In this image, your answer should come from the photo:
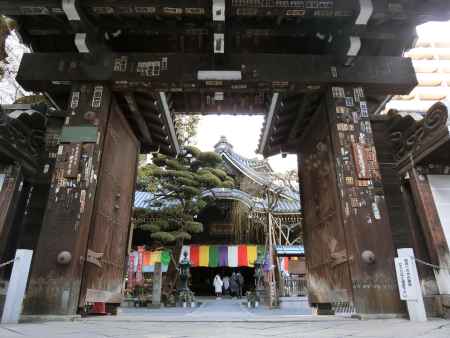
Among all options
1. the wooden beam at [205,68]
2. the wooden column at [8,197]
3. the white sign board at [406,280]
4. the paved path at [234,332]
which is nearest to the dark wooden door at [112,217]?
the wooden beam at [205,68]

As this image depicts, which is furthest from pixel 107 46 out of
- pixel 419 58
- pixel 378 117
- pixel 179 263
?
pixel 419 58

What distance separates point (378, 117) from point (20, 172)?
657 centimetres

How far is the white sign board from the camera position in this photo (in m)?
4.09

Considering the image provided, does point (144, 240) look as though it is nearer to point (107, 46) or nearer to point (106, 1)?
point (107, 46)

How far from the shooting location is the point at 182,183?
15.1 meters

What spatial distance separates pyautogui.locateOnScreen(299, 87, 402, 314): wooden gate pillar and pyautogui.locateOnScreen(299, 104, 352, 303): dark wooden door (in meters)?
0.02

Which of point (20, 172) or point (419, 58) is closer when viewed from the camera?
point (20, 172)

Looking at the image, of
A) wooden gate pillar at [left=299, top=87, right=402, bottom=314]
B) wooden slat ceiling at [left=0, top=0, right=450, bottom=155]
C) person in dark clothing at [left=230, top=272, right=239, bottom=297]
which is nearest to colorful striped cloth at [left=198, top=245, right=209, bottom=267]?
person in dark clothing at [left=230, top=272, right=239, bottom=297]

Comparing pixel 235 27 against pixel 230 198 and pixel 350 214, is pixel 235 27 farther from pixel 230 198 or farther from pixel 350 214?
pixel 230 198

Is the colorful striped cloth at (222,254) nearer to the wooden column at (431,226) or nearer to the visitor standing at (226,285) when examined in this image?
the visitor standing at (226,285)

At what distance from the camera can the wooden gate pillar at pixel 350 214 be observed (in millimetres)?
4488

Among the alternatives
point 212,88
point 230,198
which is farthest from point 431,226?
point 230,198

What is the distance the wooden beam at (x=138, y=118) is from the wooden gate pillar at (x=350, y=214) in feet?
12.0

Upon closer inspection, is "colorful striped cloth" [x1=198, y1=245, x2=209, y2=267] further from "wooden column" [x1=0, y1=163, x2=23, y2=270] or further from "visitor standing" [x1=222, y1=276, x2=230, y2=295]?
"wooden column" [x1=0, y1=163, x2=23, y2=270]
